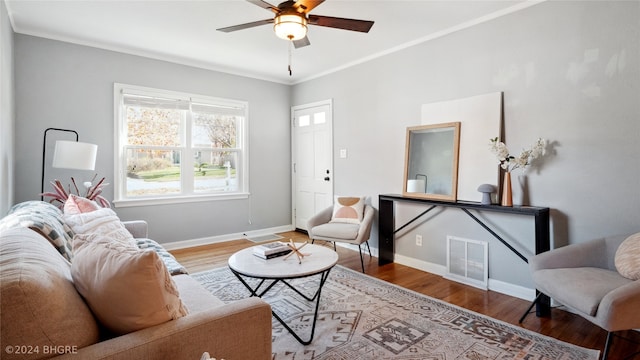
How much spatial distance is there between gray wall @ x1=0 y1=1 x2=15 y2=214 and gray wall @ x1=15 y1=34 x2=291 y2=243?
279mm

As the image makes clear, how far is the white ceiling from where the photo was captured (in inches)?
112

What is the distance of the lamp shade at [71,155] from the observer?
3084 millimetres

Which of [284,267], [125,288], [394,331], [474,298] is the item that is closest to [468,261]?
[474,298]

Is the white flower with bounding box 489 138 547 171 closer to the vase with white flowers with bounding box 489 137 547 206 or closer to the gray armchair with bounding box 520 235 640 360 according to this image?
the vase with white flowers with bounding box 489 137 547 206

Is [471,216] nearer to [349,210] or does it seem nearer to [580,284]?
[580,284]

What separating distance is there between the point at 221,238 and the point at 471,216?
136 inches

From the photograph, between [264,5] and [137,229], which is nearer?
[264,5]

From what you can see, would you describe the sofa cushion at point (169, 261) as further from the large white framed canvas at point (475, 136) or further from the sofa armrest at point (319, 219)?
the large white framed canvas at point (475, 136)

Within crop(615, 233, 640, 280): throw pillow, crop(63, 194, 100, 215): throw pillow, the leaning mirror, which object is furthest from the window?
crop(615, 233, 640, 280): throw pillow

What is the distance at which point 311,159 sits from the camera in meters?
5.22

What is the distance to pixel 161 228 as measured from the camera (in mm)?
4352

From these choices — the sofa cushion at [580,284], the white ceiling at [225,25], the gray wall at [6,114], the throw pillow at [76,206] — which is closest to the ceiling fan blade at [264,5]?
the white ceiling at [225,25]

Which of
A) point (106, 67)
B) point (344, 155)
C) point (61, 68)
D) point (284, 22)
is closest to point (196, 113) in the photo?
point (106, 67)

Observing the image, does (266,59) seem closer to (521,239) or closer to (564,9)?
(564,9)
